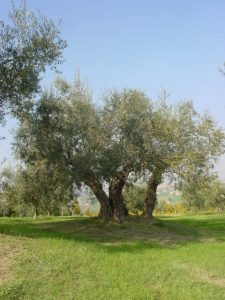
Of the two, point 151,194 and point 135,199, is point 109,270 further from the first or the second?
point 135,199

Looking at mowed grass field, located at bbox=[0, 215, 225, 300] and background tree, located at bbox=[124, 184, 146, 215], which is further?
background tree, located at bbox=[124, 184, 146, 215]

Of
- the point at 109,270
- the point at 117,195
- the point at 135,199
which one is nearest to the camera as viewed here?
the point at 109,270

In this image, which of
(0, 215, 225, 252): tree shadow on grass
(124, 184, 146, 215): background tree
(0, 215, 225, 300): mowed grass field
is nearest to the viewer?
(0, 215, 225, 300): mowed grass field

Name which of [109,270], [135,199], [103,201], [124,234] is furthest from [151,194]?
[135,199]

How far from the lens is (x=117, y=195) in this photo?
3309 centimetres

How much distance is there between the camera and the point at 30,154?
2984 centimetres

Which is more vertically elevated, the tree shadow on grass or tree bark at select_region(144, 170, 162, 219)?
tree bark at select_region(144, 170, 162, 219)

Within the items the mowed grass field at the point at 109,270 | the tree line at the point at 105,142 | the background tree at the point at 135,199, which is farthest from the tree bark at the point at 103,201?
the background tree at the point at 135,199

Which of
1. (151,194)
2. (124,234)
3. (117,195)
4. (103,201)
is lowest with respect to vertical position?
(124,234)

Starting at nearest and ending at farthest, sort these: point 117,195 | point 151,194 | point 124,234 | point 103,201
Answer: point 124,234 → point 103,201 → point 117,195 → point 151,194

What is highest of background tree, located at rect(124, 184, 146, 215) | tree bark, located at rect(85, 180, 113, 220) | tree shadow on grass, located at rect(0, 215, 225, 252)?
background tree, located at rect(124, 184, 146, 215)

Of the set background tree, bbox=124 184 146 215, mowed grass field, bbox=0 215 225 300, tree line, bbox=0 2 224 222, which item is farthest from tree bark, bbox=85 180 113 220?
background tree, bbox=124 184 146 215

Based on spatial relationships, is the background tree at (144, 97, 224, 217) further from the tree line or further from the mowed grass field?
the mowed grass field

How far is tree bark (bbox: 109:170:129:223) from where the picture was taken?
32125 millimetres
